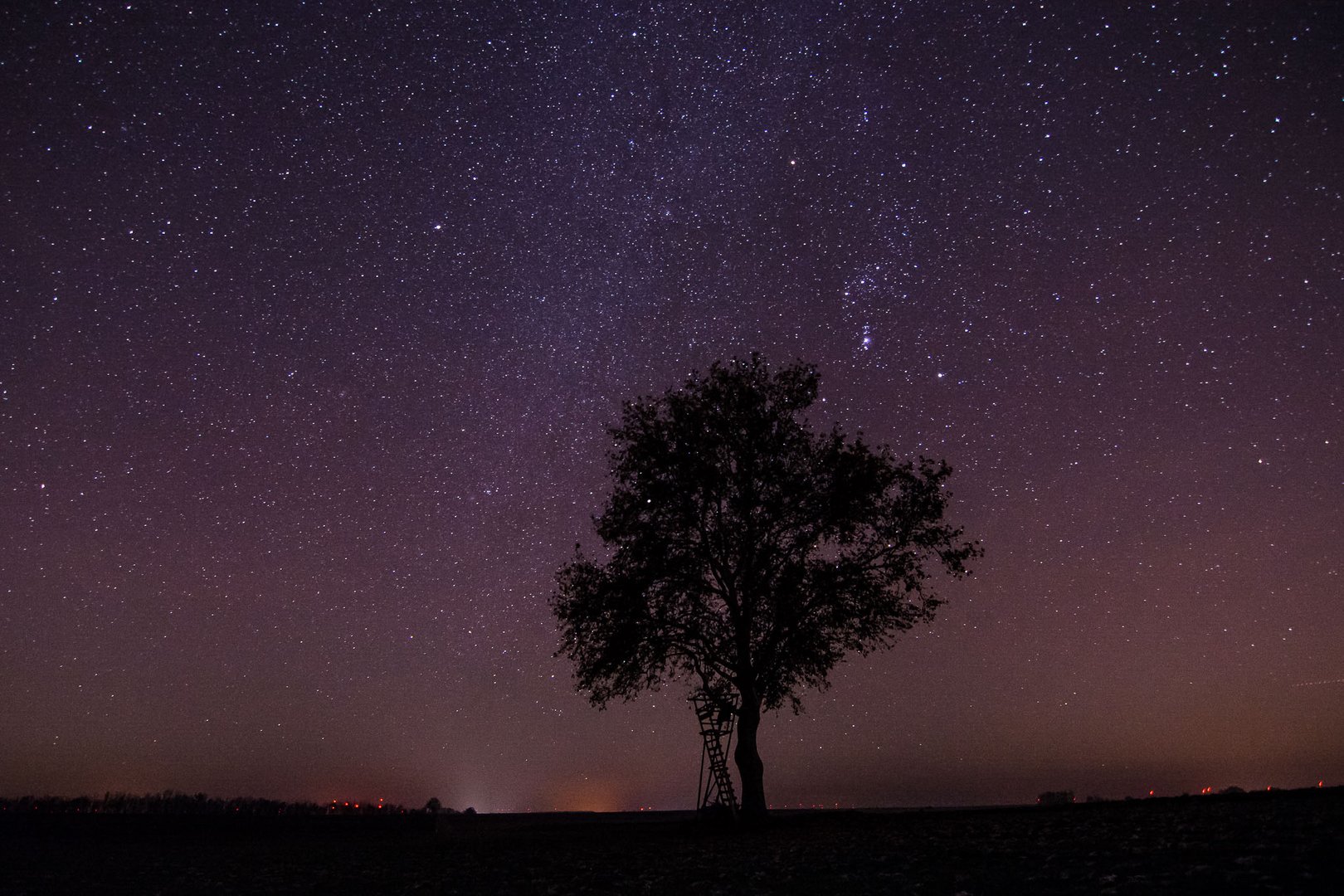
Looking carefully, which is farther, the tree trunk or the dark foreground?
the tree trunk

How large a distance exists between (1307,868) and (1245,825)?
3055 millimetres

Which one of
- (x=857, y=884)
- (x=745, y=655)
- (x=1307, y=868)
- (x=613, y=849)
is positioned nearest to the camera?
(x=1307, y=868)

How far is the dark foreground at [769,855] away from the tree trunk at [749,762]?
789 millimetres

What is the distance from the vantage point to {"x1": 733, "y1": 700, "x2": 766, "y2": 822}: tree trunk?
23656 mm

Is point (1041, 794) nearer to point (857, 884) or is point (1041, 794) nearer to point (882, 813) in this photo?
point (882, 813)

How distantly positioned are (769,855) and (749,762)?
28.6 ft

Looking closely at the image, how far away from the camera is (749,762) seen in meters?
24.2

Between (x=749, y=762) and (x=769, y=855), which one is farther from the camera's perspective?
Result: (x=749, y=762)

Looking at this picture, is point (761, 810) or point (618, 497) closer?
point (761, 810)

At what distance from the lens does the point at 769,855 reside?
1561cm

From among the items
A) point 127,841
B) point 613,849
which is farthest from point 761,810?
point 127,841

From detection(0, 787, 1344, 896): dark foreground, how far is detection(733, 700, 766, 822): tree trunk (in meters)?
0.79

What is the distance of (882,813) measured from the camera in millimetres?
23500

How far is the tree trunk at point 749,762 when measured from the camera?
23656 millimetres
